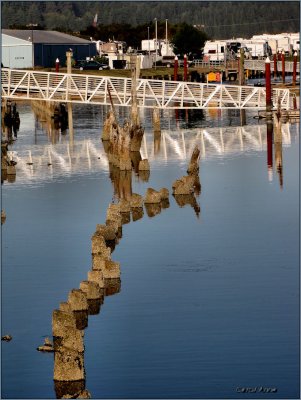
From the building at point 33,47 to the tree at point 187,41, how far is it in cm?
1601

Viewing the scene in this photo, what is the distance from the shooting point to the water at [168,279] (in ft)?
80.6

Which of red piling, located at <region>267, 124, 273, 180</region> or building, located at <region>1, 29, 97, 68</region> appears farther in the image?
building, located at <region>1, 29, 97, 68</region>

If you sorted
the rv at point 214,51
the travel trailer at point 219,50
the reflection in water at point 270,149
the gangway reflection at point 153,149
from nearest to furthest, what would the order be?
the reflection in water at point 270,149 → the gangway reflection at point 153,149 → the travel trailer at point 219,50 → the rv at point 214,51

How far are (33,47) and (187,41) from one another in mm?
32331

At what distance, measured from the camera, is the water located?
24.6 meters

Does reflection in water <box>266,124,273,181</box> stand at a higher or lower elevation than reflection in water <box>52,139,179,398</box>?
higher

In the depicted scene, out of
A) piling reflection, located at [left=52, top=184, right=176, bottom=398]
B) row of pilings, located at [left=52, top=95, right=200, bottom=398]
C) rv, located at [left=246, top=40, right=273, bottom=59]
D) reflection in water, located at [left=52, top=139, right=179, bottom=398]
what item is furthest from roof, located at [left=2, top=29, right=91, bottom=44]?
piling reflection, located at [left=52, top=184, right=176, bottom=398]

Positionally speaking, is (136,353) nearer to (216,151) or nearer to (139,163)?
(139,163)

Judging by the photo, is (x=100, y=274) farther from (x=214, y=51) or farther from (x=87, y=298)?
(x=214, y=51)

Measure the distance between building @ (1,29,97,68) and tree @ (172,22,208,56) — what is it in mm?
16008

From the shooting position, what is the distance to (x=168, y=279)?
32.3m


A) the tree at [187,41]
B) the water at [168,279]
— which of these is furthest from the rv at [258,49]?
the water at [168,279]

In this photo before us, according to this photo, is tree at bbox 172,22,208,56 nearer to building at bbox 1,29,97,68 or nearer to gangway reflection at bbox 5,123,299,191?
building at bbox 1,29,97,68

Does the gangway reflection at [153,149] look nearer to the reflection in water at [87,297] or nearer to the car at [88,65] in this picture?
the reflection in water at [87,297]
